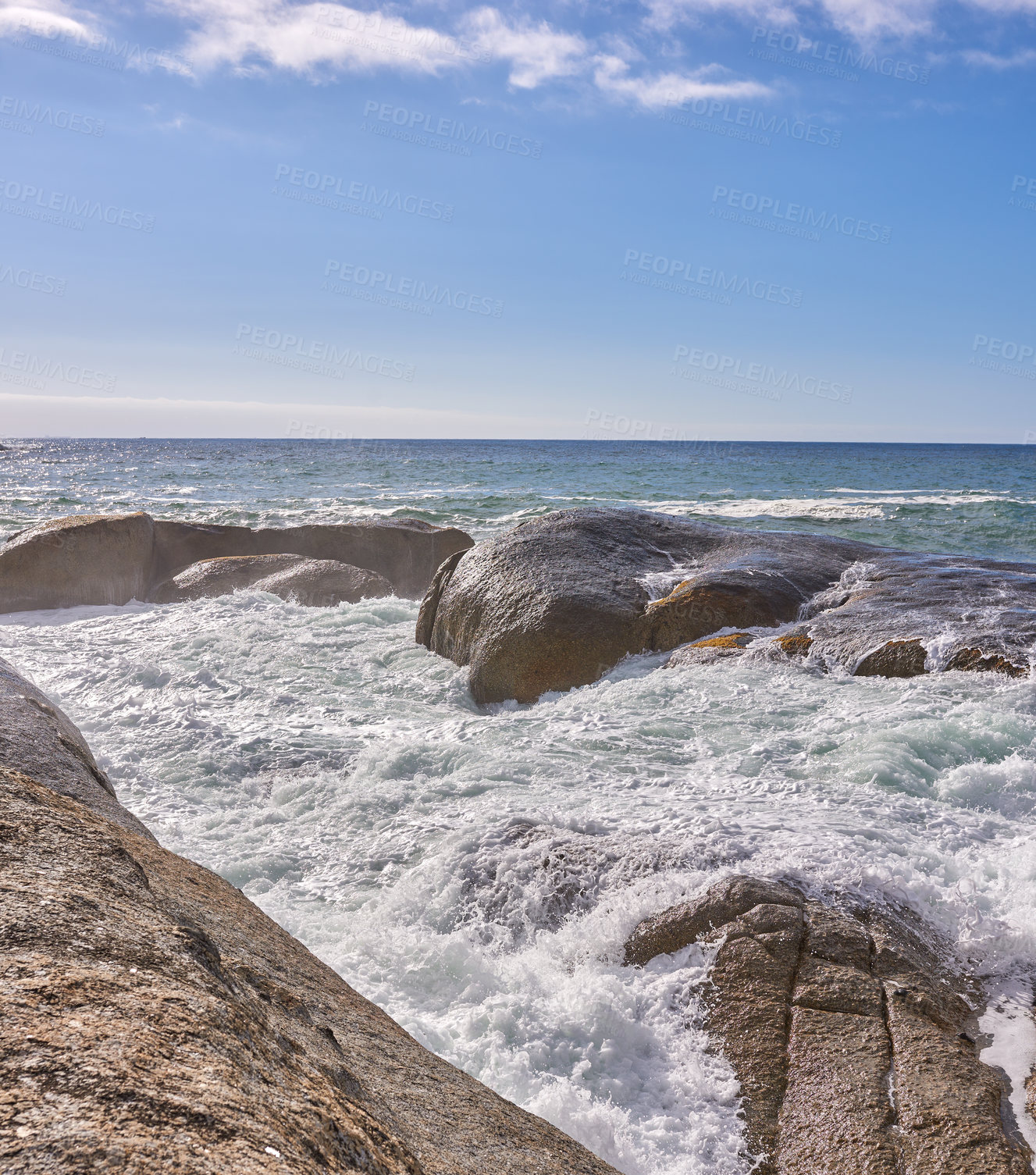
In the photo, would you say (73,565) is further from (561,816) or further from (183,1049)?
(183,1049)

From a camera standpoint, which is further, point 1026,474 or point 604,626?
point 1026,474

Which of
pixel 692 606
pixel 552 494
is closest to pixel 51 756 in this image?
pixel 692 606

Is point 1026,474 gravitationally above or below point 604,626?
above

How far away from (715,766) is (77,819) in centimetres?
387

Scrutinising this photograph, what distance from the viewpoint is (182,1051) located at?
1.33 meters

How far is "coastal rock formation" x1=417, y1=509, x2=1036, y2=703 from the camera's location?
7016 millimetres

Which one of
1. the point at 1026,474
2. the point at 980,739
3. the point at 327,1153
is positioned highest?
the point at 1026,474

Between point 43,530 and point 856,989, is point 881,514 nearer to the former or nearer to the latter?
point 43,530

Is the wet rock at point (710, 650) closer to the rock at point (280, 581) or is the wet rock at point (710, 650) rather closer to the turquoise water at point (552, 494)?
the rock at point (280, 581)

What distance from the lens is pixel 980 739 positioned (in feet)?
17.4

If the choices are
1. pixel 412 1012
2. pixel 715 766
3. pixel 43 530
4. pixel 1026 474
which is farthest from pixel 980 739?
pixel 1026 474

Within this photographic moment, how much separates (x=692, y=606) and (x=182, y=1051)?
704 cm

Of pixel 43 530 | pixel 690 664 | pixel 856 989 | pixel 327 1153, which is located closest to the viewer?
pixel 327 1153

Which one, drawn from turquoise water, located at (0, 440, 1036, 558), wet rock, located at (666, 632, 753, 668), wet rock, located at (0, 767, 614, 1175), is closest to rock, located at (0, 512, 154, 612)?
wet rock, located at (666, 632, 753, 668)
